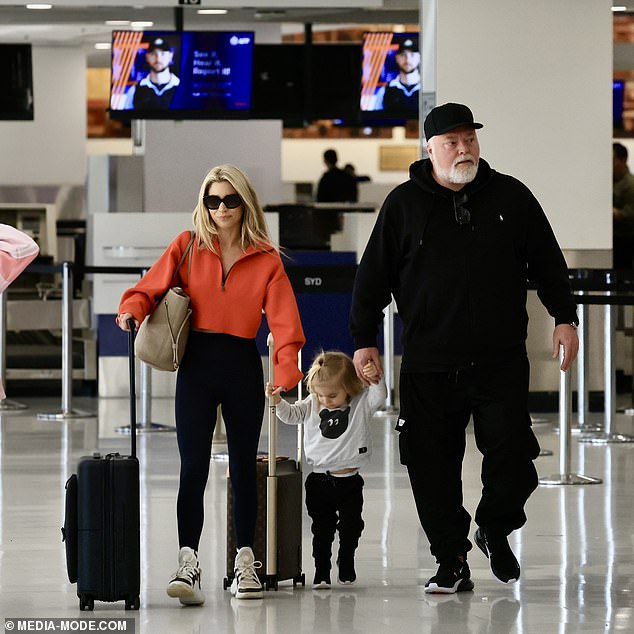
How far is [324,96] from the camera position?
13.6 m

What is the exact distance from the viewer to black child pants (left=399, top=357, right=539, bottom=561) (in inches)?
184

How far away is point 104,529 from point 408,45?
32.0 ft

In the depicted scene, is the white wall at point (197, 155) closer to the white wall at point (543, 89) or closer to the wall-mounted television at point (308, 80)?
the wall-mounted television at point (308, 80)

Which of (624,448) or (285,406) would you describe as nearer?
(285,406)

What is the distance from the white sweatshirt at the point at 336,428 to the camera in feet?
15.7

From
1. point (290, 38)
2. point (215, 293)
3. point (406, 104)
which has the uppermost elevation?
point (290, 38)

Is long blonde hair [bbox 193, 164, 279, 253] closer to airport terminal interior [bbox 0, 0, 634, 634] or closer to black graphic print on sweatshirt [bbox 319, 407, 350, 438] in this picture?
black graphic print on sweatshirt [bbox 319, 407, 350, 438]

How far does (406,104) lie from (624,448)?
18.5ft

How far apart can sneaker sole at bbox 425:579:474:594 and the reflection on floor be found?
3cm

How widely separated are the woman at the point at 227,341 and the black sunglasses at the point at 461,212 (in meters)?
0.59

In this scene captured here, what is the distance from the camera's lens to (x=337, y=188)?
57.0ft

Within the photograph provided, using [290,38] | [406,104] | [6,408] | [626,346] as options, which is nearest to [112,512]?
[6,408]

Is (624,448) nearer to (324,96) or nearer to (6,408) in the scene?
(6,408)

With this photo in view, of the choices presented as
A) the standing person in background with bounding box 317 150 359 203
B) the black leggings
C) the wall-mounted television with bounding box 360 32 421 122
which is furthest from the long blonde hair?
the standing person in background with bounding box 317 150 359 203
